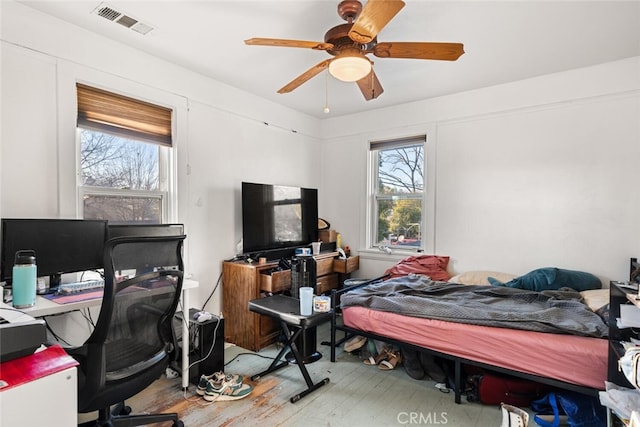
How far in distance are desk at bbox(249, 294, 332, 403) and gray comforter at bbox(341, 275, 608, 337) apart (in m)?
0.54

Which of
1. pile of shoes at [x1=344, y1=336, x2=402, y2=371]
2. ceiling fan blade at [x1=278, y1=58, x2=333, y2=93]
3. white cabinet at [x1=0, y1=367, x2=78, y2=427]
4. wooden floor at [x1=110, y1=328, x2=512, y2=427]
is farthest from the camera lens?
pile of shoes at [x1=344, y1=336, x2=402, y2=371]

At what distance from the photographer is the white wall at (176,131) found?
2.10 meters

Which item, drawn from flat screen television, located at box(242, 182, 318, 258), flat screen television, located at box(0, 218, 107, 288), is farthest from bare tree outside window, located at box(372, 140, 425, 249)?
flat screen television, located at box(0, 218, 107, 288)

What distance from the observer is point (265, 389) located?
2.39 metres

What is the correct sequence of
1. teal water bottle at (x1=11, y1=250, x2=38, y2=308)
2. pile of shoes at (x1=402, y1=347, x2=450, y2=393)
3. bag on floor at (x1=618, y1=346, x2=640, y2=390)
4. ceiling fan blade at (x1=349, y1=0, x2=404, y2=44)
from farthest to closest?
pile of shoes at (x1=402, y1=347, x2=450, y2=393), teal water bottle at (x1=11, y1=250, x2=38, y2=308), ceiling fan blade at (x1=349, y1=0, x2=404, y2=44), bag on floor at (x1=618, y1=346, x2=640, y2=390)

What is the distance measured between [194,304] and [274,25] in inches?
99.3

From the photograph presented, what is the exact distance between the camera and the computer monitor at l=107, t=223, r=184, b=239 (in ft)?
7.51

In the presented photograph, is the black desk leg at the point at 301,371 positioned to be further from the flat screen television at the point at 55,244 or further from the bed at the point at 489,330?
the flat screen television at the point at 55,244

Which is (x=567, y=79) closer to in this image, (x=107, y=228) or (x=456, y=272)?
(x=456, y=272)

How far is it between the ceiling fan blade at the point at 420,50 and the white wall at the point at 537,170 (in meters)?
1.79

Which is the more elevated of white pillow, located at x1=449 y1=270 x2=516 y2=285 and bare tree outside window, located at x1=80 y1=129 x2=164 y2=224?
bare tree outside window, located at x1=80 y1=129 x2=164 y2=224

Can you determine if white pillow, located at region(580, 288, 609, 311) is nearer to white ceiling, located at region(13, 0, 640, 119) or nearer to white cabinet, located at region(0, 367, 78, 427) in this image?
white ceiling, located at region(13, 0, 640, 119)

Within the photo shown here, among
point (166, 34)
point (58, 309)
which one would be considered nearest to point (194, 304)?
point (58, 309)

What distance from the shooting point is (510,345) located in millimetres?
2092
